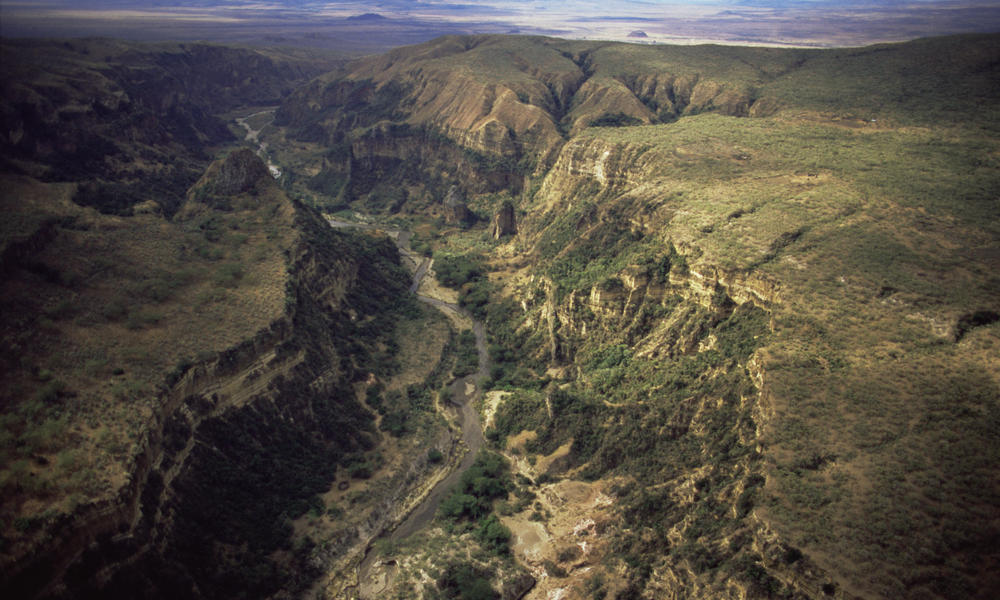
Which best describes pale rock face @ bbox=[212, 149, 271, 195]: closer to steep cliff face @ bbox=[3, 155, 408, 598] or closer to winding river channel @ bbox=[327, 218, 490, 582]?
steep cliff face @ bbox=[3, 155, 408, 598]

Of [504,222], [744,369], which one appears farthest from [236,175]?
[744,369]

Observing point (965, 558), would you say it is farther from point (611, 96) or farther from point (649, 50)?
point (649, 50)

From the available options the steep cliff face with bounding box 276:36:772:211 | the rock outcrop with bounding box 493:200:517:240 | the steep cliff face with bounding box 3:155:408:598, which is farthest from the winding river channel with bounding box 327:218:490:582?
the steep cliff face with bounding box 276:36:772:211

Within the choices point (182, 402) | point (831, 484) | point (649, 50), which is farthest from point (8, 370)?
point (649, 50)

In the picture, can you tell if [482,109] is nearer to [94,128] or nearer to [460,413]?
[94,128]

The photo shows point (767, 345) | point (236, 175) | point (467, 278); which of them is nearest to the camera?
point (767, 345)

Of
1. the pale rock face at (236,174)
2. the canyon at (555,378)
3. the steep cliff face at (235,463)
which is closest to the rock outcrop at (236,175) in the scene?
the pale rock face at (236,174)

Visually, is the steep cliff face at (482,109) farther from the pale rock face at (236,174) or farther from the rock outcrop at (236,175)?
the pale rock face at (236,174)
